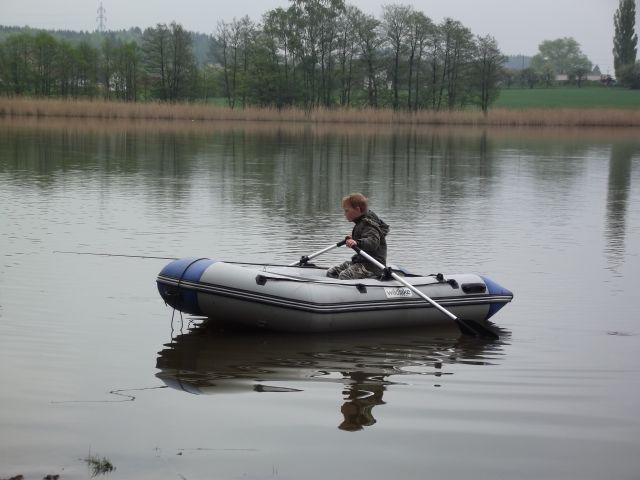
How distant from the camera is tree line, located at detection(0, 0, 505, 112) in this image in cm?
6831

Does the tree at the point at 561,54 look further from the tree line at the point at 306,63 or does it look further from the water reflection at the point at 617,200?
the water reflection at the point at 617,200

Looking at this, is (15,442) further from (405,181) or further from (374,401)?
(405,181)

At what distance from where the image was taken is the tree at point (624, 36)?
342 ft

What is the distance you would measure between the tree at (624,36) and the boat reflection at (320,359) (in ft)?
330

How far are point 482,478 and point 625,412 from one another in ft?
6.01

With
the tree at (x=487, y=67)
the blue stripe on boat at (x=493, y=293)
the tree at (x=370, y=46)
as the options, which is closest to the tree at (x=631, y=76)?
the tree at (x=487, y=67)

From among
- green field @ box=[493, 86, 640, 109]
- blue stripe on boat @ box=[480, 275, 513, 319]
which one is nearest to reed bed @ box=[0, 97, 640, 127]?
green field @ box=[493, 86, 640, 109]

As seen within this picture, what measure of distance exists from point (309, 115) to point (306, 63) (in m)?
13.3

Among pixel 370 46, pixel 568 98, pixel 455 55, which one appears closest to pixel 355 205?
pixel 370 46

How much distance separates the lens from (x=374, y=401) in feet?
22.9

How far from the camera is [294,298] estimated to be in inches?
343

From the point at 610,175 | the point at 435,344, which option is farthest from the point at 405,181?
the point at 435,344

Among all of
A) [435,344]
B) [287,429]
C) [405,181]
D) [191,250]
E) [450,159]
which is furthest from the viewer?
[450,159]

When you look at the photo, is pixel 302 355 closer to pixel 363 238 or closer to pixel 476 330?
pixel 363 238
